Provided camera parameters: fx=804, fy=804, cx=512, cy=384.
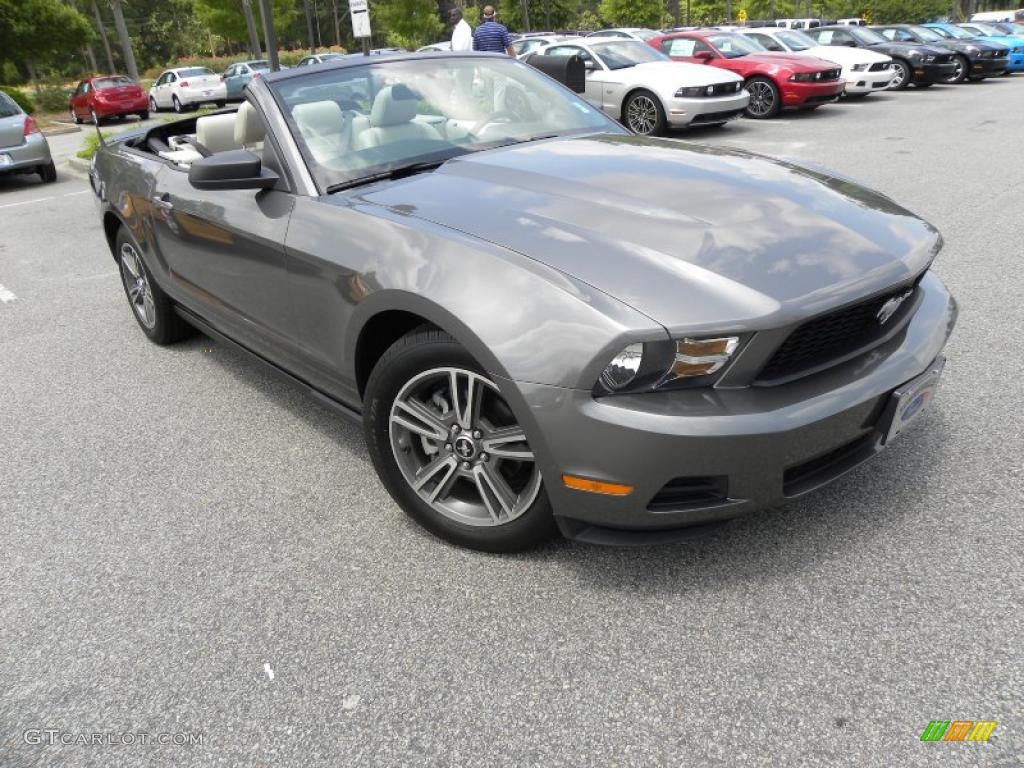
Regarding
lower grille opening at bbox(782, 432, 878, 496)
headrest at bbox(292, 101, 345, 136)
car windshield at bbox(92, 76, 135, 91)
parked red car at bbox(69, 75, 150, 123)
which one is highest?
headrest at bbox(292, 101, 345, 136)

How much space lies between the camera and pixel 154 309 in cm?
468

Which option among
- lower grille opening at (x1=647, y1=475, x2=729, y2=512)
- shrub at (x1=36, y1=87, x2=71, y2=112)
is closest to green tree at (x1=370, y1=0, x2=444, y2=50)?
shrub at (x1=36, y1=87, x2=71, y2=112)

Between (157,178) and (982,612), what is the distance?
13.0ft

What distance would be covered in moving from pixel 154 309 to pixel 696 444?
12.2ft

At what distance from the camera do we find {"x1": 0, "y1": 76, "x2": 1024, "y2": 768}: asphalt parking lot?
6.36ft

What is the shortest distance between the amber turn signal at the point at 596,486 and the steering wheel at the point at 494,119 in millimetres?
1841

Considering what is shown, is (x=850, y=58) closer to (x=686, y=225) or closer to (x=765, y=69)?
(x=765, y=69)

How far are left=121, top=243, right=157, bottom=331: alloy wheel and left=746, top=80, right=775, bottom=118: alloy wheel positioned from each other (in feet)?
38.8

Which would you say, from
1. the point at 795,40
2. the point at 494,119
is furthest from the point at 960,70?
the point at 494,119

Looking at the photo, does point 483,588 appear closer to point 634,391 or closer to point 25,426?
point 634,391

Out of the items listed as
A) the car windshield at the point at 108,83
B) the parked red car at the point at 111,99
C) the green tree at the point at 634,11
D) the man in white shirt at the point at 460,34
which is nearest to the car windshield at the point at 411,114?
the man in white shirt at the point at 460,34

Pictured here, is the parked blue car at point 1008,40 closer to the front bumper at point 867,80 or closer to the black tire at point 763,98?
the front bumper at point 867,80

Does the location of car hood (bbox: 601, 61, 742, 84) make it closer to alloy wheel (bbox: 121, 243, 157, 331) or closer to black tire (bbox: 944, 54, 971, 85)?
alloy wheel (bbox: 121, 243, 157, 331)

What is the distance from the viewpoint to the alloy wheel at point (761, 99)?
45.6 feet
